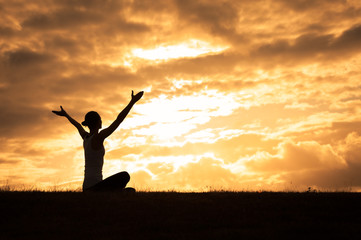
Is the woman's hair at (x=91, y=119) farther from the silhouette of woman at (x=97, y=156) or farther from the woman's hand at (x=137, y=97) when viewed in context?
the woman's hand at (x=137, y=97)

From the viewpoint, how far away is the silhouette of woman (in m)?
10.9

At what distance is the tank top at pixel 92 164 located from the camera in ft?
36.9
